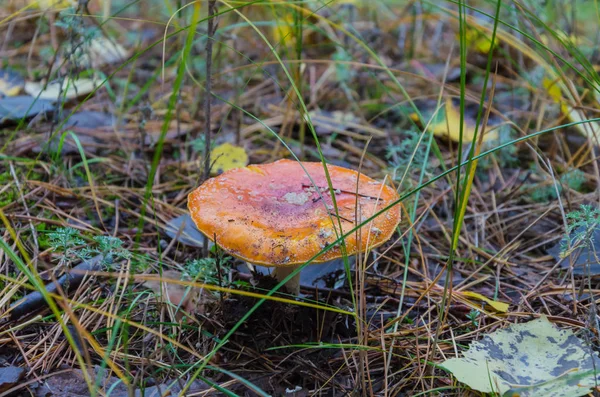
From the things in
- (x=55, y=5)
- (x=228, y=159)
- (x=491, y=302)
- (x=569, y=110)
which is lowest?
(x=491, y=302)

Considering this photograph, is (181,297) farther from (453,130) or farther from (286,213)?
(453,130)

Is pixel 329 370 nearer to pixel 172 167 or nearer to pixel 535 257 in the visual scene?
pixel 535 257

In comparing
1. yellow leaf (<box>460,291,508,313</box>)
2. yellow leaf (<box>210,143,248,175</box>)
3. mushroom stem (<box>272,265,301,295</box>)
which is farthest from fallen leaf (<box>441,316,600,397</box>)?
yellow leaf (<box>210,143,248,175</box>)

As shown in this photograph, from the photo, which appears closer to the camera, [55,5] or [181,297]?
[181,297]

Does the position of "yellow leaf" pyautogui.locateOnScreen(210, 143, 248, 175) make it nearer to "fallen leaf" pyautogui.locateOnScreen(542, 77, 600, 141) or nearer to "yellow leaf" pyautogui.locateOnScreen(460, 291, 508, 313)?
"yellow leaf" pyautogui.locateOnScreen(460, 291, 508, 313)

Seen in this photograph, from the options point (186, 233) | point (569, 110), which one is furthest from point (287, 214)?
point (569, 110)

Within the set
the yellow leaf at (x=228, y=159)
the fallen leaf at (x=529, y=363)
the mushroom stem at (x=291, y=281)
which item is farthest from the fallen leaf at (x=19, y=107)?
the fallen leaf at (x=529, y=363)
